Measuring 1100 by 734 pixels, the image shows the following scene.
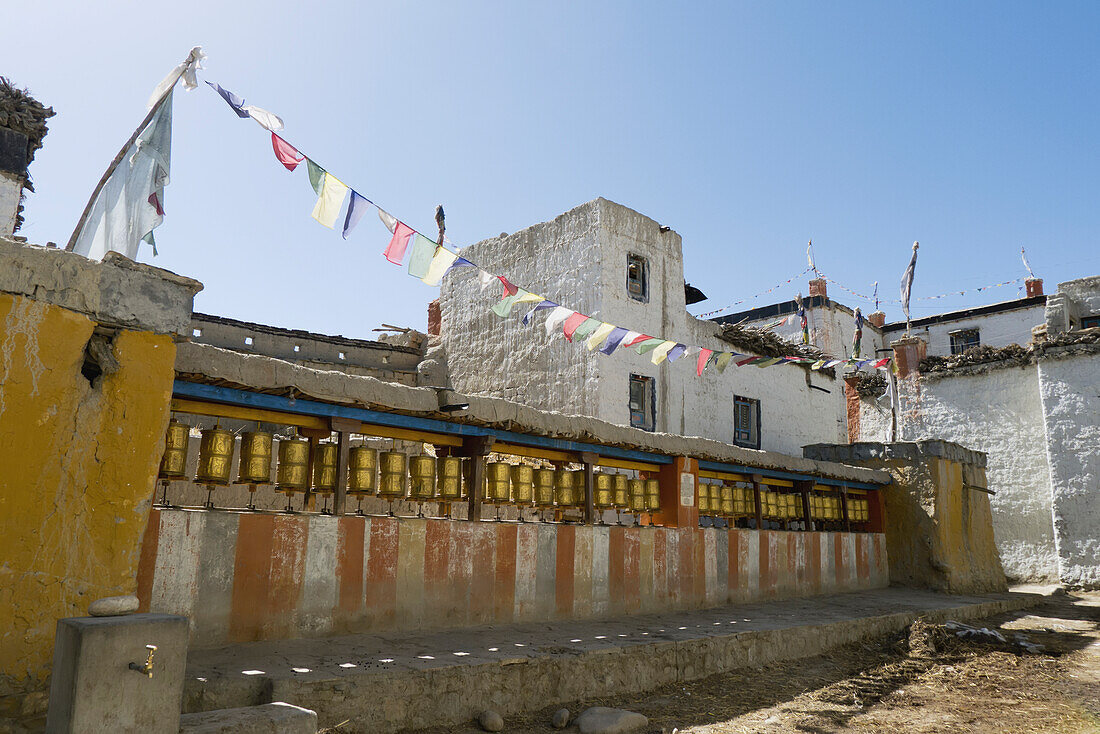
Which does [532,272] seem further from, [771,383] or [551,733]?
[551,733]

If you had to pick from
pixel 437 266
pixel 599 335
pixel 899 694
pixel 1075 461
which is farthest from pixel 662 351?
pixel 1075 461

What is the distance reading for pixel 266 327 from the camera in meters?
13.9

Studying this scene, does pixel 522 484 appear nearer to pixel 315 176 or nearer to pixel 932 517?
pixel 315 176

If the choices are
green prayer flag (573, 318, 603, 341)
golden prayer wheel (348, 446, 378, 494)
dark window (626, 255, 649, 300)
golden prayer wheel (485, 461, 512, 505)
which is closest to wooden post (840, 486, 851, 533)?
dark window (626, 255, 649, 300)

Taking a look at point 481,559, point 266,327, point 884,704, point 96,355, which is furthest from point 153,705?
point 266,327

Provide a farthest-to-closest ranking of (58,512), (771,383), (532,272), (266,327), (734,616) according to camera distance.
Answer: (771,383)
(532,272)
(266,327)
(734,616)
(58,512)

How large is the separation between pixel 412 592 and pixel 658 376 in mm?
8922

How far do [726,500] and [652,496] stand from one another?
6.09 feet

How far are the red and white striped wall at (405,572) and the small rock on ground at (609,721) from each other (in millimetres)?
1638

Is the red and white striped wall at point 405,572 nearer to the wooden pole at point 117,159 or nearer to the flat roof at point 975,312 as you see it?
the wooden pole at point 117,159

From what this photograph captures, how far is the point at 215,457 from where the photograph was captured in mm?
5527

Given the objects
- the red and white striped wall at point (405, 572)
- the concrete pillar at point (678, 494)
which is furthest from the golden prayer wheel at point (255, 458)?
the concrete pillar at point (678, 494)

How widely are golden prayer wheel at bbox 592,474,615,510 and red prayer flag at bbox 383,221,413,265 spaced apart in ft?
10.5

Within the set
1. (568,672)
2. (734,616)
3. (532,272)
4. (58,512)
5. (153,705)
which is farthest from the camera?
(532,272)
